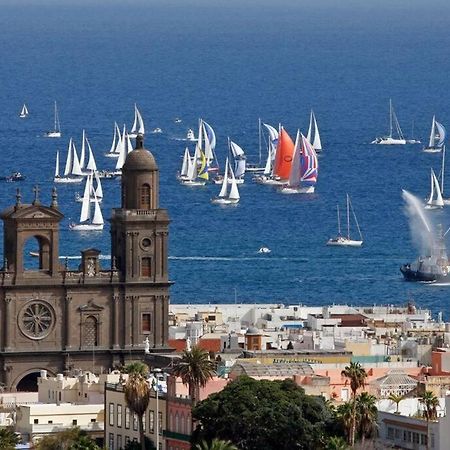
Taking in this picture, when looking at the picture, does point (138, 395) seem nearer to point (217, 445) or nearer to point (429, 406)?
point (429, 406)

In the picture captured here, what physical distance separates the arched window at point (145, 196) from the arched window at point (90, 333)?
180 inches

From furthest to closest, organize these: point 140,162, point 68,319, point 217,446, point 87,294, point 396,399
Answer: point 87,294
point 68,319
point 140,162
point 396,399
point 217,446

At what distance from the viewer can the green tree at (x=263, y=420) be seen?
94.0 metres

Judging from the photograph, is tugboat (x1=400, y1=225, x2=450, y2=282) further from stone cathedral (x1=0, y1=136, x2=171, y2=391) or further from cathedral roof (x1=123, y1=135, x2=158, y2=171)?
cathedral roof (x1=123, y1=135, x2=158, y2=171)

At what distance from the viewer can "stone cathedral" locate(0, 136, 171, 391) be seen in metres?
124

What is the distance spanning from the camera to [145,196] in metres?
125

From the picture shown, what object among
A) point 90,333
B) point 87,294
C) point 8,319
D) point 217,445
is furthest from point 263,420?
point 87,294

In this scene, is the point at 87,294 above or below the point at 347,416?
above

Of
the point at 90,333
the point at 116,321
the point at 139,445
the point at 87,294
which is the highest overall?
the point at 87,294

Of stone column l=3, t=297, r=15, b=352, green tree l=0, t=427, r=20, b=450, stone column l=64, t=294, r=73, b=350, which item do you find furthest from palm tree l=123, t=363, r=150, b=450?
stone column l=64, t=294, r=73, b=350

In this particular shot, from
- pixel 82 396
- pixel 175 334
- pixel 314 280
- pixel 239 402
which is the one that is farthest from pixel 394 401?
pixel 314 280

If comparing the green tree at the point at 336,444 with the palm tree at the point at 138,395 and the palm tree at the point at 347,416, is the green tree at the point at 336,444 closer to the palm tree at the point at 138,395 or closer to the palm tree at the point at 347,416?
the palm tree at the point at 347,416

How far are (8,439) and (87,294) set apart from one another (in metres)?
26.4

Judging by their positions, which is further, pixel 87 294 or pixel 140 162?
pixel 87 294
